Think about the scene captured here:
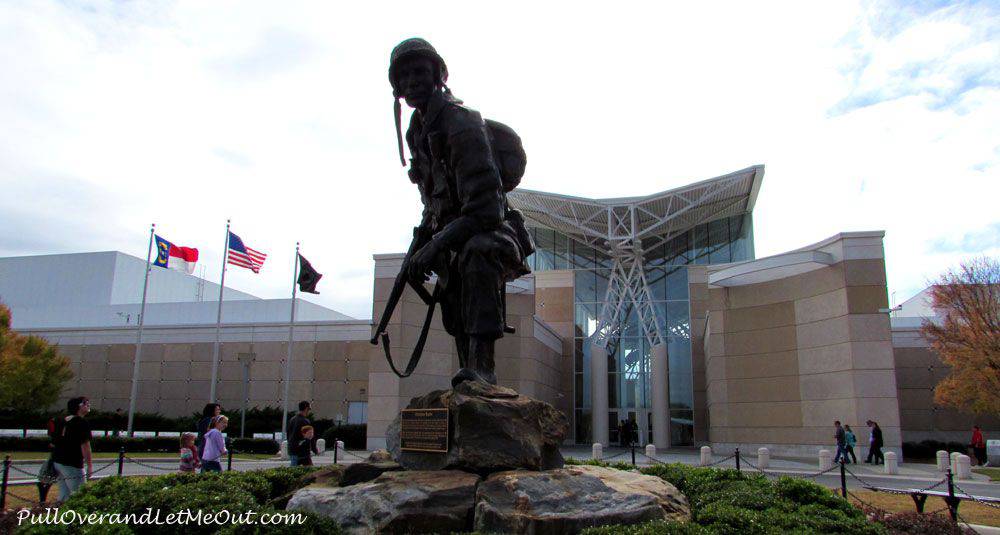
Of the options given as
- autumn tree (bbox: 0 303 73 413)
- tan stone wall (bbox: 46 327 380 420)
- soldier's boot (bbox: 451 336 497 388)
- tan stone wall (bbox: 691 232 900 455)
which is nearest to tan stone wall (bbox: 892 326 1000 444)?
tan stone wall (bbox: 691 232 900 455)

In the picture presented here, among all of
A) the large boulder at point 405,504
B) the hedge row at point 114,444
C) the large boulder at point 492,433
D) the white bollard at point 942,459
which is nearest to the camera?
the large boulder at point 405,504

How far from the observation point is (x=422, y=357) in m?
27.0

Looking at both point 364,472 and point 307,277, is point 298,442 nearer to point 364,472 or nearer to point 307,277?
point 364,472

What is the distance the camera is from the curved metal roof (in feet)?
125

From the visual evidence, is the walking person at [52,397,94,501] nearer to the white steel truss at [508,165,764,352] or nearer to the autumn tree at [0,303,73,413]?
the autumn tree at [0,303,73,413]

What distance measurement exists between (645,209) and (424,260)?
115 feet

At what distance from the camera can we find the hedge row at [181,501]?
16.5 feet

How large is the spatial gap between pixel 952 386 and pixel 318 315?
1638 inches

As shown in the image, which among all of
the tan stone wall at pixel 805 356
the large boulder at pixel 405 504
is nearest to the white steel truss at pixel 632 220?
the tan stone wall at pixel 805 356

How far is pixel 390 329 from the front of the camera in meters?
27.0

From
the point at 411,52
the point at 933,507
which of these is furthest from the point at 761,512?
the point at 933,507

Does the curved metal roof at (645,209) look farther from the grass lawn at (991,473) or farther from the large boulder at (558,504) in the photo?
the large boulder at (558,504)

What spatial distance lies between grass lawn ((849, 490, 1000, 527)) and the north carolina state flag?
87.4 ft

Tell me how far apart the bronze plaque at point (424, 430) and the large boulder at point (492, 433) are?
6cm
